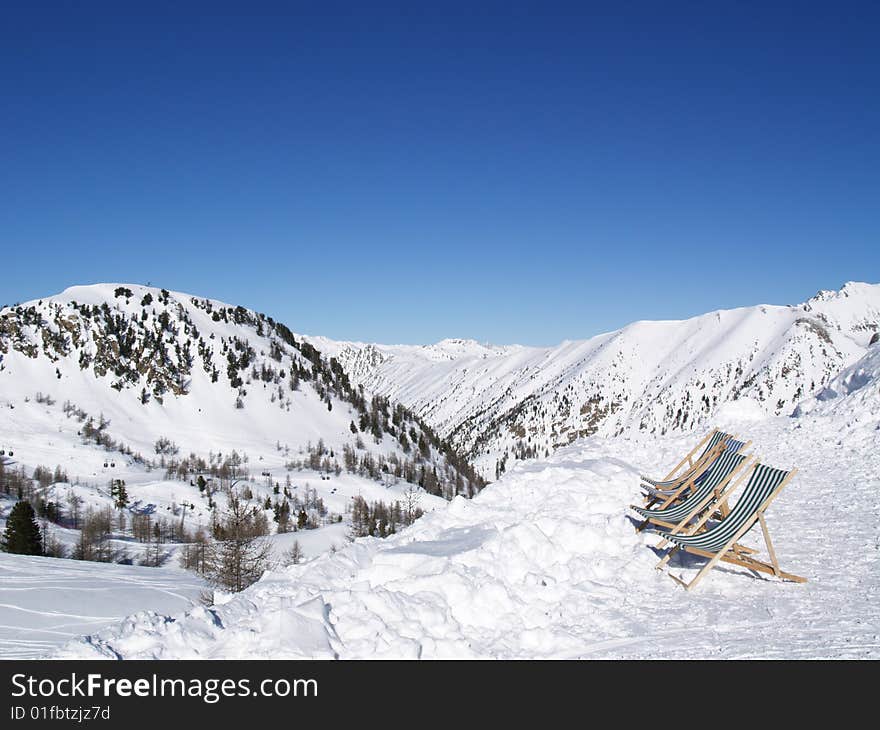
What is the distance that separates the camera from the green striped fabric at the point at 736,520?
823cm

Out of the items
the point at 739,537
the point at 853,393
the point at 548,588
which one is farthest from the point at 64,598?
the point at 853,393

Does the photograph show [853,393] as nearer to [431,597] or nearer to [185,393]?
[431,597]

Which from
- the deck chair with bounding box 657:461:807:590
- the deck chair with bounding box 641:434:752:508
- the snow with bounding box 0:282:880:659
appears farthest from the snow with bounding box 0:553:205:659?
the deck chair with bounding box 641:434:752:508

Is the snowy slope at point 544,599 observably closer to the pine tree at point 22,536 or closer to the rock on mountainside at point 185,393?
the pine tree at point 22,536

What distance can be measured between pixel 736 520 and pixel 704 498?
1919mm

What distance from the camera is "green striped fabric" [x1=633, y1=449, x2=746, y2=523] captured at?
10.0 metres

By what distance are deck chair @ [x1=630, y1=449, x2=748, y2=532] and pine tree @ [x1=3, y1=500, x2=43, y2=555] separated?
42.2 m

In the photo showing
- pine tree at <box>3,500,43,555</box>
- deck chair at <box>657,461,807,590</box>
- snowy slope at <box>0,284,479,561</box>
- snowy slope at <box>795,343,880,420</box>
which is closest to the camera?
deck chair at <box>657,461,807,590</box>

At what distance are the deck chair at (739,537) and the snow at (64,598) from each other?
33.9 ft

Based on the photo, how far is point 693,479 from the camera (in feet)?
38.6

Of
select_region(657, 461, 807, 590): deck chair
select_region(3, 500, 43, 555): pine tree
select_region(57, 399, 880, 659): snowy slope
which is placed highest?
select_region(657, 461, 807, 590): deck chair

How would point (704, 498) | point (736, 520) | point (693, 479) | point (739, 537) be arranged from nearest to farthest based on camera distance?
point (739, 537)
point (736, 520)
point (704, 498)
point (693, 479)

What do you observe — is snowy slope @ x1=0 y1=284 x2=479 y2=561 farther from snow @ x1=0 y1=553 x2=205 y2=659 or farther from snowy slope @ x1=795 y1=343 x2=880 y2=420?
snowy slope @ x1=795 y1=343 x2=880 y2=420
